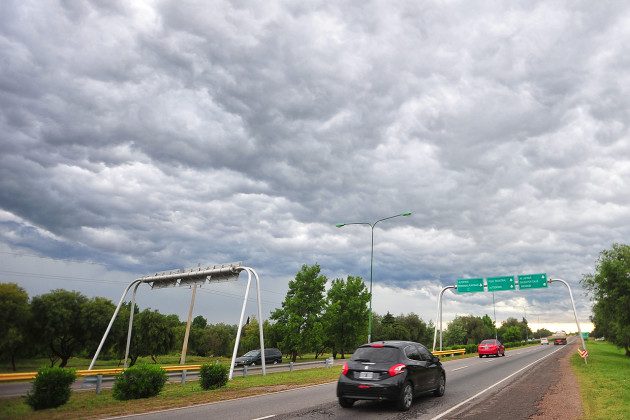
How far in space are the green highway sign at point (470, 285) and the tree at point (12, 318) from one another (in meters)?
44.6

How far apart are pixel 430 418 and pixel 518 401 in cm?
438

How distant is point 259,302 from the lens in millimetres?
28016

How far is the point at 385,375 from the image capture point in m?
10.7

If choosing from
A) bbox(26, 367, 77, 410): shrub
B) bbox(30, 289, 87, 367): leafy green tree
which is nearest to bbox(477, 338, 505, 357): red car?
bbox(26, 367, 77, 410): shrub

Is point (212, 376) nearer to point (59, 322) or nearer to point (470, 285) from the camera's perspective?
point (470, 285)

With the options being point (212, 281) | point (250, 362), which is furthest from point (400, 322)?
point (212, 281)

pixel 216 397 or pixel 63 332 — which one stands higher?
pixel 63 332

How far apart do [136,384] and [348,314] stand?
44091 millimetres

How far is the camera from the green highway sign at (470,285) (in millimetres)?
43844

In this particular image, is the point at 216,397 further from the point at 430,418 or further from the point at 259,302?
the point at 259,302

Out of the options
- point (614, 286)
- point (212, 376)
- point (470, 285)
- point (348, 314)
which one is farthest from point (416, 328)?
point (212, 376)

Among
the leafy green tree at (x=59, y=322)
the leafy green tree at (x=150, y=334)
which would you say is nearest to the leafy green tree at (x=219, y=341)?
the leafy green tree at (x=150, y=334)

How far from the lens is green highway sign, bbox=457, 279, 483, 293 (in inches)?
1726

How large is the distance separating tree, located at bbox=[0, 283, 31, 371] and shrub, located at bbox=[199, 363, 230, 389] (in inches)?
1372
